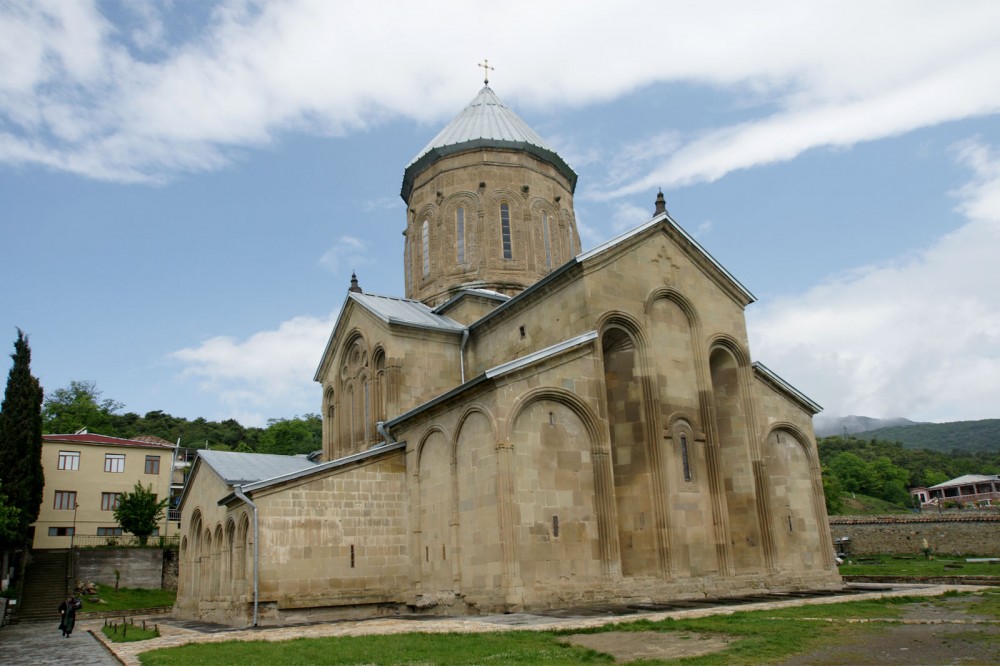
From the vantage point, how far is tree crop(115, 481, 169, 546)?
100 ft

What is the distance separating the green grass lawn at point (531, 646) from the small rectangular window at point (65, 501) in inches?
1071

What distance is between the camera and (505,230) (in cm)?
2220

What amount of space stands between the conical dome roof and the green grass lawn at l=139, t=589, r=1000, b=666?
52.9ft

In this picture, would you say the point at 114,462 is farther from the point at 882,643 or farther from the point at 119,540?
the point at 882,643

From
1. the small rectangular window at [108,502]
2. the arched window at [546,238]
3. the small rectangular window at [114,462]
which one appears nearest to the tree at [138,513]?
the small rectangular window at [108,502]

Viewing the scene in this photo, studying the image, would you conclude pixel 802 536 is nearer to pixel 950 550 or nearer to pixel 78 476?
pixel 950 550

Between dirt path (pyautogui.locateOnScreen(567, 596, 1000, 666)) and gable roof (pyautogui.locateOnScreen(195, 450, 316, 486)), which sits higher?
gable roof (pyautogui.locateOnScreen(195, 450, 316, 486))

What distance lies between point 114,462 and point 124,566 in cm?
749

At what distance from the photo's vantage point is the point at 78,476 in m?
33.4

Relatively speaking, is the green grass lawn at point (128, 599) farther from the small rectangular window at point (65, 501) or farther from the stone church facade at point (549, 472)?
the small rectangular window at point (65, 501)

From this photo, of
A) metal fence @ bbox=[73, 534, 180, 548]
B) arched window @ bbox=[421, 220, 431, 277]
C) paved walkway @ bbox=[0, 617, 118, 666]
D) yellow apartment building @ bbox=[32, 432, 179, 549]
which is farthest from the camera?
yellow apartment building @ bbox=[32, 432, 179, 549]

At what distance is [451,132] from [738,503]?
578 inches

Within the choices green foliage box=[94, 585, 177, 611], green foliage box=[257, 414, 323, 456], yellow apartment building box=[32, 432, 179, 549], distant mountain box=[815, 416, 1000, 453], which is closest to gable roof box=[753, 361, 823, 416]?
green foliage box=[94, 585, 177, 611]

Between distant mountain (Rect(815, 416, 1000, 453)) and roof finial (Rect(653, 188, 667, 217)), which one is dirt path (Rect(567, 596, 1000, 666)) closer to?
roof finial (Rect(653, 188, 667, 217))
